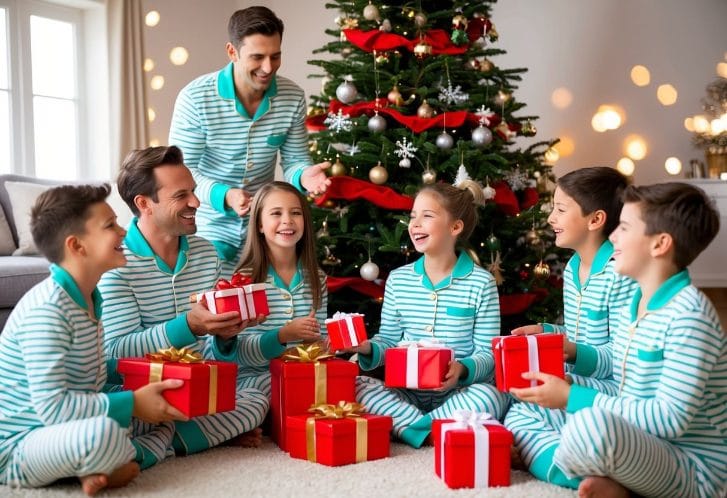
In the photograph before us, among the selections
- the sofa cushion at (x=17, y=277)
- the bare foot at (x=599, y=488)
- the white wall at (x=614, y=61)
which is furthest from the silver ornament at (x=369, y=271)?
the white wall at (x=614, y=61)

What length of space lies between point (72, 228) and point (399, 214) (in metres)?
1.39

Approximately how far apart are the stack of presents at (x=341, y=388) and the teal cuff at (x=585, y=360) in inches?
10.5

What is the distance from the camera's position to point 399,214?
312 centimetres

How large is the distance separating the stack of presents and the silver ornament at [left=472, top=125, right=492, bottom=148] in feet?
3.30

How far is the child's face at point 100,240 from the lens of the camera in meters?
2.02

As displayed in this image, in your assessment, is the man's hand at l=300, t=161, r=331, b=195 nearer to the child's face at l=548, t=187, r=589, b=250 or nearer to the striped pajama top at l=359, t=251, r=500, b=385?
the striped pajama top at l=359, t=251, r=500, b=385

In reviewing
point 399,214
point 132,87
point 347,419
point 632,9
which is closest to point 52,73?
point 132,87

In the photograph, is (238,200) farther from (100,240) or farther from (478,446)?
(478,446)

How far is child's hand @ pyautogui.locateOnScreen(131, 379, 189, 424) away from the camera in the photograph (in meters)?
1.97

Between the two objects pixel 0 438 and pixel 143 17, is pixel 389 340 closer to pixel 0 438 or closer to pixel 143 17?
pixel 0 438

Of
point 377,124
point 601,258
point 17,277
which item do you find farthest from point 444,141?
point 17,277

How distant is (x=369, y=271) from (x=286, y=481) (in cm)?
108

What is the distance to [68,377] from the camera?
1.96 metres

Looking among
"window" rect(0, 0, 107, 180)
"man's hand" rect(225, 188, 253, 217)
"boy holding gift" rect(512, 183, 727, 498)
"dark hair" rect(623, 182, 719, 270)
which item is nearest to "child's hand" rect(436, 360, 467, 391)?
"boy holding gift" rect(512, 183, 727, 498)
